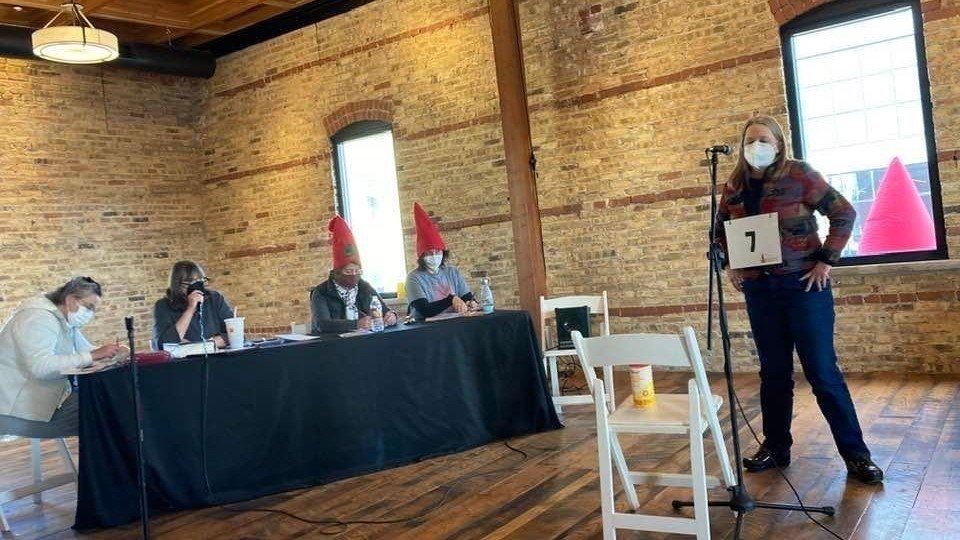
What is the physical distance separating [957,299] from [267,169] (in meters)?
7.27

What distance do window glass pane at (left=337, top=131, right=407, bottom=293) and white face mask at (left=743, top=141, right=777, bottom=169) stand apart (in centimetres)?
537

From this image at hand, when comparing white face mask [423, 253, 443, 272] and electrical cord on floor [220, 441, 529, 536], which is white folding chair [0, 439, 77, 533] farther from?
white face mask [423, 253, 443, 272]

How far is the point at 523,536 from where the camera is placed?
128 inches

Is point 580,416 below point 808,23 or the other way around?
below

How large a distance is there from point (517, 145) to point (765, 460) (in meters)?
3.58

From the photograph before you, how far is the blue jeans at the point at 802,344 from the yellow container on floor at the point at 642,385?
0.81 m

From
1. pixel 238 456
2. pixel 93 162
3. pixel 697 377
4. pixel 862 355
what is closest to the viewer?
pixel 697 377

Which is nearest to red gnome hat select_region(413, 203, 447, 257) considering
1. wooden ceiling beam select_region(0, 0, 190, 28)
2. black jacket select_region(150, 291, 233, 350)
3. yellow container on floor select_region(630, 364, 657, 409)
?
black jacket select_region(150, 291, 233, 350)

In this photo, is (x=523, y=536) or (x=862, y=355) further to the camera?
(x=862, y=355)

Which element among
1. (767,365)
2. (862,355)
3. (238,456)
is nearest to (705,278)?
(862,355)

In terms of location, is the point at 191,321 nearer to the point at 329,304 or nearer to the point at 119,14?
the point at 329,304

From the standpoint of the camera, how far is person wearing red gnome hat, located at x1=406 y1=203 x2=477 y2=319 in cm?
531

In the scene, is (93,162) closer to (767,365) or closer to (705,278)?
(705,278)

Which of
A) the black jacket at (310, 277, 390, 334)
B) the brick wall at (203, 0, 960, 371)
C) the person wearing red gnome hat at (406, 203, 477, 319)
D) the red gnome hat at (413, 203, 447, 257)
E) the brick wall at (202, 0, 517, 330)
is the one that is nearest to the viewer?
the black jacket at (310, 277, 390, 334)
